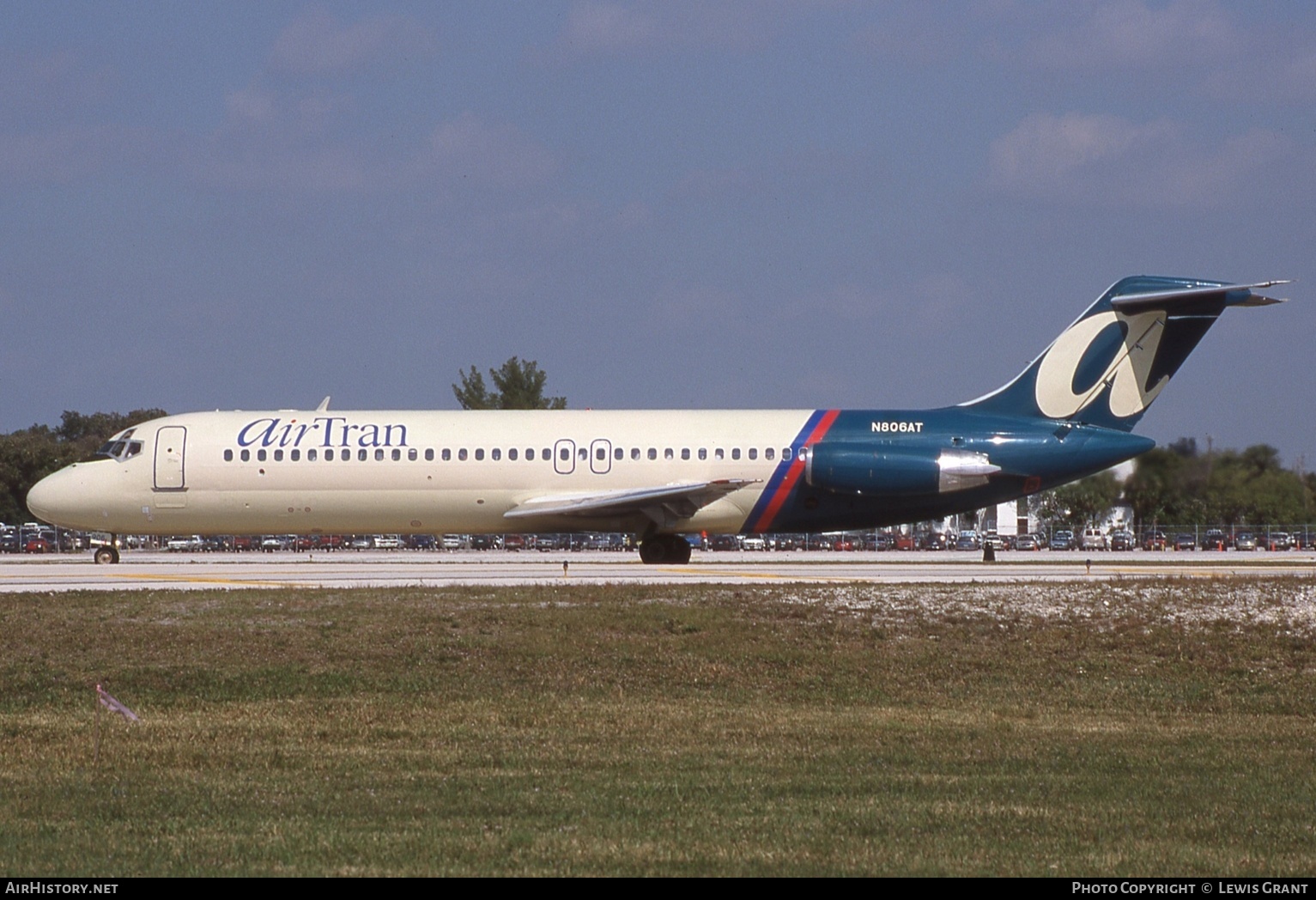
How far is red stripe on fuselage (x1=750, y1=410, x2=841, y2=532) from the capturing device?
1462 inches

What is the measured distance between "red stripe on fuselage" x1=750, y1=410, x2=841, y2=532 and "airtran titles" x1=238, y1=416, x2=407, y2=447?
939cm

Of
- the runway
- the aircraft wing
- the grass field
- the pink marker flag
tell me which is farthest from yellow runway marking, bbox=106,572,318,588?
the pink marker flag

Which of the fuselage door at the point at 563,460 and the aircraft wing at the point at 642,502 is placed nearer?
the aircraft wing at the point at 642,502

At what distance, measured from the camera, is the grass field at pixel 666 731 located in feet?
29.9

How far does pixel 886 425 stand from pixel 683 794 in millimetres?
27626

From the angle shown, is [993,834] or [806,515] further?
[806,515]

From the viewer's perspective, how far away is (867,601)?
22.8 m

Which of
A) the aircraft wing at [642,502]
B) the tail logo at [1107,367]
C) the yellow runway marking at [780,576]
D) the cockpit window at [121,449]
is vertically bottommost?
the yellow runway marking at [780,576]

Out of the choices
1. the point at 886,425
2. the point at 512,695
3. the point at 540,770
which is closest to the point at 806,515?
the point at 886,425

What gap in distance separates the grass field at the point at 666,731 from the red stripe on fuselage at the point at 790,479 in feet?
40.2

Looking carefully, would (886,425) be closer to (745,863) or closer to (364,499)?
(364,499)

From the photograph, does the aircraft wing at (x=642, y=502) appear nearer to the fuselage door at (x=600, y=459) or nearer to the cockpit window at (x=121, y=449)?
the fuselage door at (x=600, y=459)

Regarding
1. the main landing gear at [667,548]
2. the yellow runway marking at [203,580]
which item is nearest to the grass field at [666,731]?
the yellow runway marking at [203,580]

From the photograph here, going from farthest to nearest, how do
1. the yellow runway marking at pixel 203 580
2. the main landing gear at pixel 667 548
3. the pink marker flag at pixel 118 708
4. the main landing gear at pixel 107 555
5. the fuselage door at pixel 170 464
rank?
the main landing gear at pixel 107 555 → the fuselage door at pixel 170 464 → the main landing gear at pixel 667 548 → the yellow runway marking at pixel 203 580 → the pink marker flag at pixel 118 708
